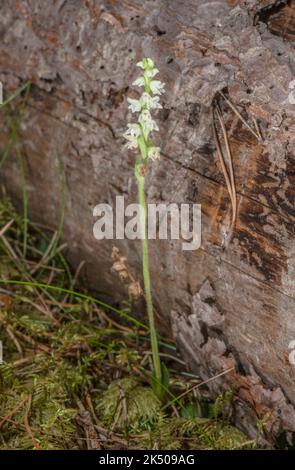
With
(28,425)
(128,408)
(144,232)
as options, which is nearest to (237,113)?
(144,232)

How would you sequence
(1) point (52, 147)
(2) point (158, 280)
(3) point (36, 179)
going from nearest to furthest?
(2) point (158, 280)
(1) point (52, 147)
(3) point (36, 179)

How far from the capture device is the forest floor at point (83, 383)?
2236 millimetres

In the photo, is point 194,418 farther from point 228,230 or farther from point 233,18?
A: point 233,18

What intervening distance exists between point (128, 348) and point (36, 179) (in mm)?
888

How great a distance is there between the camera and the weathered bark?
6.60ft

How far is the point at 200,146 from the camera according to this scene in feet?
7.04

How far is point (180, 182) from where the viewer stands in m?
2.24

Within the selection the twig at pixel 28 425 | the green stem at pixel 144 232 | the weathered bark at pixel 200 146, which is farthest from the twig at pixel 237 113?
the twig at pixel 28 425

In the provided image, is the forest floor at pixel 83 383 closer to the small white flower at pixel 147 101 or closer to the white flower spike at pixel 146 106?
the white flower spike at pixel 146 106

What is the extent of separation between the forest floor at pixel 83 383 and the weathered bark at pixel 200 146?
0.13m

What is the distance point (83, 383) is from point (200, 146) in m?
0.97

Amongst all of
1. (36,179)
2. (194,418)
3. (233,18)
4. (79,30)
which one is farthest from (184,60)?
(194,418)

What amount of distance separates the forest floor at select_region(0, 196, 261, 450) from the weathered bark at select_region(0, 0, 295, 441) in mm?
132

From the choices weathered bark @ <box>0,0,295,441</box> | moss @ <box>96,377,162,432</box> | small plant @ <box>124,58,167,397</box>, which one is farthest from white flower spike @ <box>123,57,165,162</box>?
moss @ <box>96,377,162,432</box>
